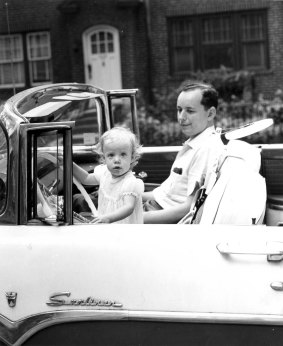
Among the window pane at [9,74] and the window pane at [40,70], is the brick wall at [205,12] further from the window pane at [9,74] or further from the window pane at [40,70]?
the window pane at [9,74]

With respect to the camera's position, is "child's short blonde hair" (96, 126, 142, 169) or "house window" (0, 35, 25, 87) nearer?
"child's short blonde hair" (96, 126, 142, 169)

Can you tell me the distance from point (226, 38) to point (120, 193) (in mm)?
16968

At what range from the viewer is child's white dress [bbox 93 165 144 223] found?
3539 mm

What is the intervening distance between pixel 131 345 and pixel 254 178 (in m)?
1.00

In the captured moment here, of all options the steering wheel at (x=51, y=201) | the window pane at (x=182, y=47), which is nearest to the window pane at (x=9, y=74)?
the window pane at (x=182, y=47)

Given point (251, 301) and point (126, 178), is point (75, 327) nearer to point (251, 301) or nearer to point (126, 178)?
point (251, 301)

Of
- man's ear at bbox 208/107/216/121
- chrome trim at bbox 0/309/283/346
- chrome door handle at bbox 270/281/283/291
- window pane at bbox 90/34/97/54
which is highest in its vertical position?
window pane at bbox 90/34/97/54

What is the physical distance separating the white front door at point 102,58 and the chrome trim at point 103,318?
17.6 metres

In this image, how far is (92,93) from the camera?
4.29 meters

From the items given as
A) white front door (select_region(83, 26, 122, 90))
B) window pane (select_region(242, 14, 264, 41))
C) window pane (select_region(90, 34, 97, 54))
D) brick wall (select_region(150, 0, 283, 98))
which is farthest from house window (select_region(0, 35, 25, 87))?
window pane (select_region(242, 14, 264, 41))

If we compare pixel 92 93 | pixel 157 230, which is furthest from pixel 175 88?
pixel 157 230

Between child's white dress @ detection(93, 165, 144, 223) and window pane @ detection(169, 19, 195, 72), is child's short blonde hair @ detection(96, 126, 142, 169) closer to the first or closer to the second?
child's white dress @ detection(93, 165, 144, 223)

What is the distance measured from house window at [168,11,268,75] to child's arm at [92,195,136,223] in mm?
16539

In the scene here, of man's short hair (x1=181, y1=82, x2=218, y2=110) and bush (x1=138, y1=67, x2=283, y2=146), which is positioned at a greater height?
man's short hair (x1=181, y1=82, x2=218, y2=110)
